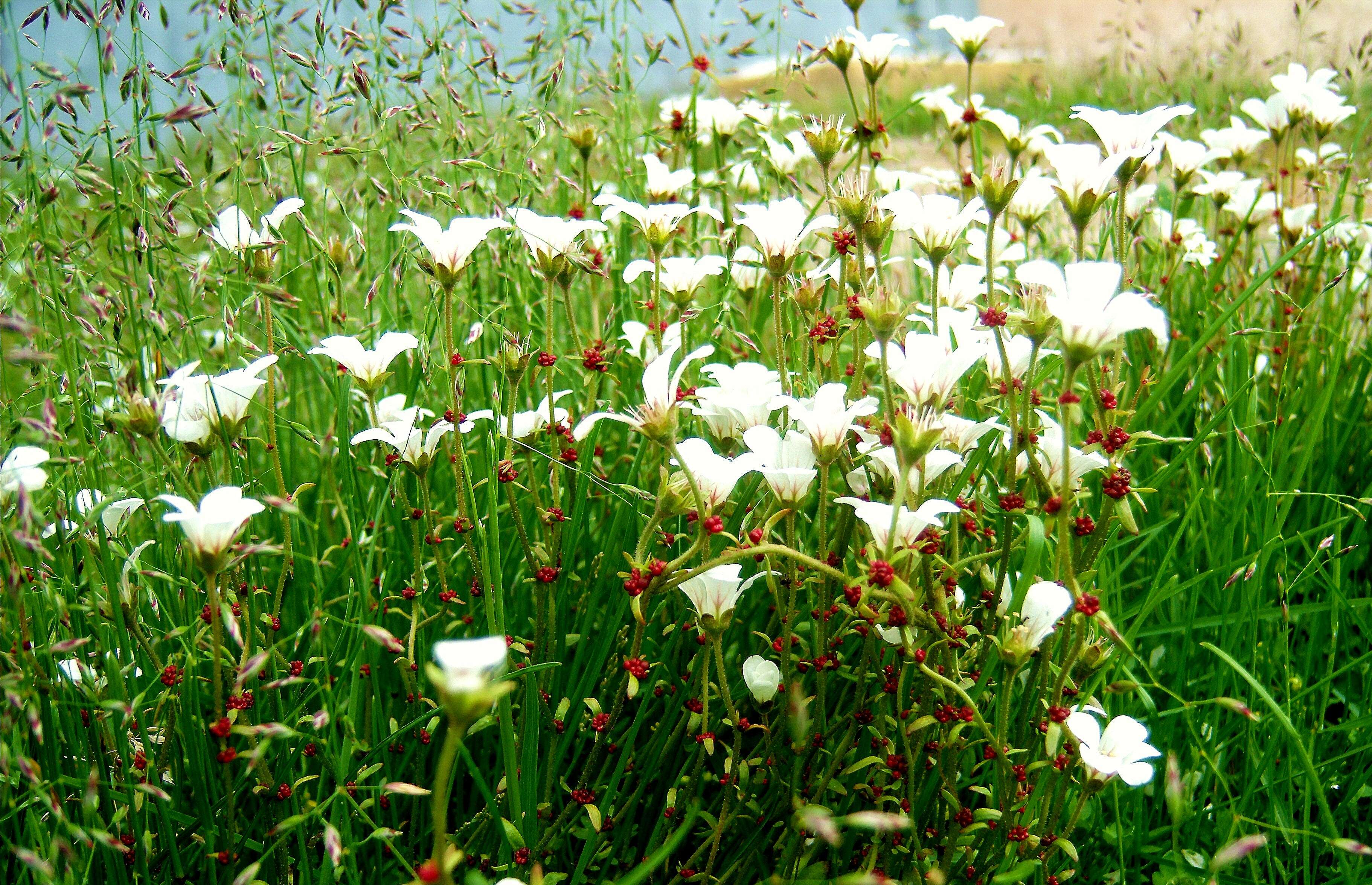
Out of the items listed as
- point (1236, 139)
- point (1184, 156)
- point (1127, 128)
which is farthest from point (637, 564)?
point (1236, 139)

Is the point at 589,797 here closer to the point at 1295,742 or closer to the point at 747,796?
the point at 747,796

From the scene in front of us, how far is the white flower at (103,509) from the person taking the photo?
4.77ft

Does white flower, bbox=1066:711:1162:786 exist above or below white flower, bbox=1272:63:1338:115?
below

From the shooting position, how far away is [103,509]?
1.47 metres

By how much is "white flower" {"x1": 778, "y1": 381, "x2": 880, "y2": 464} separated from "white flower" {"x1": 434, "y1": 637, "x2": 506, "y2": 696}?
579 mm

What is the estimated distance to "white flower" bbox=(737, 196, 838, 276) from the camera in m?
1.58

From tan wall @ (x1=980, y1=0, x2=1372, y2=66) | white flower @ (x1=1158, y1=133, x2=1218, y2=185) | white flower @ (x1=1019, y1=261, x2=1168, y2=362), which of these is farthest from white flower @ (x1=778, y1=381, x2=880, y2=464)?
tan wall @ (x1=980, y1=0, x2=1372, y2=66)

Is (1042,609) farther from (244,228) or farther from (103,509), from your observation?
(244,228)

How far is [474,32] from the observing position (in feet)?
8.50

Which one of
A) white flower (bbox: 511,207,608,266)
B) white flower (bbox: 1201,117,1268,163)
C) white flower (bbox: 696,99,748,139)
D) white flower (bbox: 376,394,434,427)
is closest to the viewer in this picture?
white flower (bbox: 511,207,608,266)

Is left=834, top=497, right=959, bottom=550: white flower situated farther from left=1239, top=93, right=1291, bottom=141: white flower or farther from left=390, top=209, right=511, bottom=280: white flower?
left=1239, top=93, right=1291, bottom=141: white flower

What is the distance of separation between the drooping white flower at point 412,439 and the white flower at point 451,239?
0.22 meters

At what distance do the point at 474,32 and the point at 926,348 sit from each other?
174cm

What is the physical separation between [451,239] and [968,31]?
1331 mm
